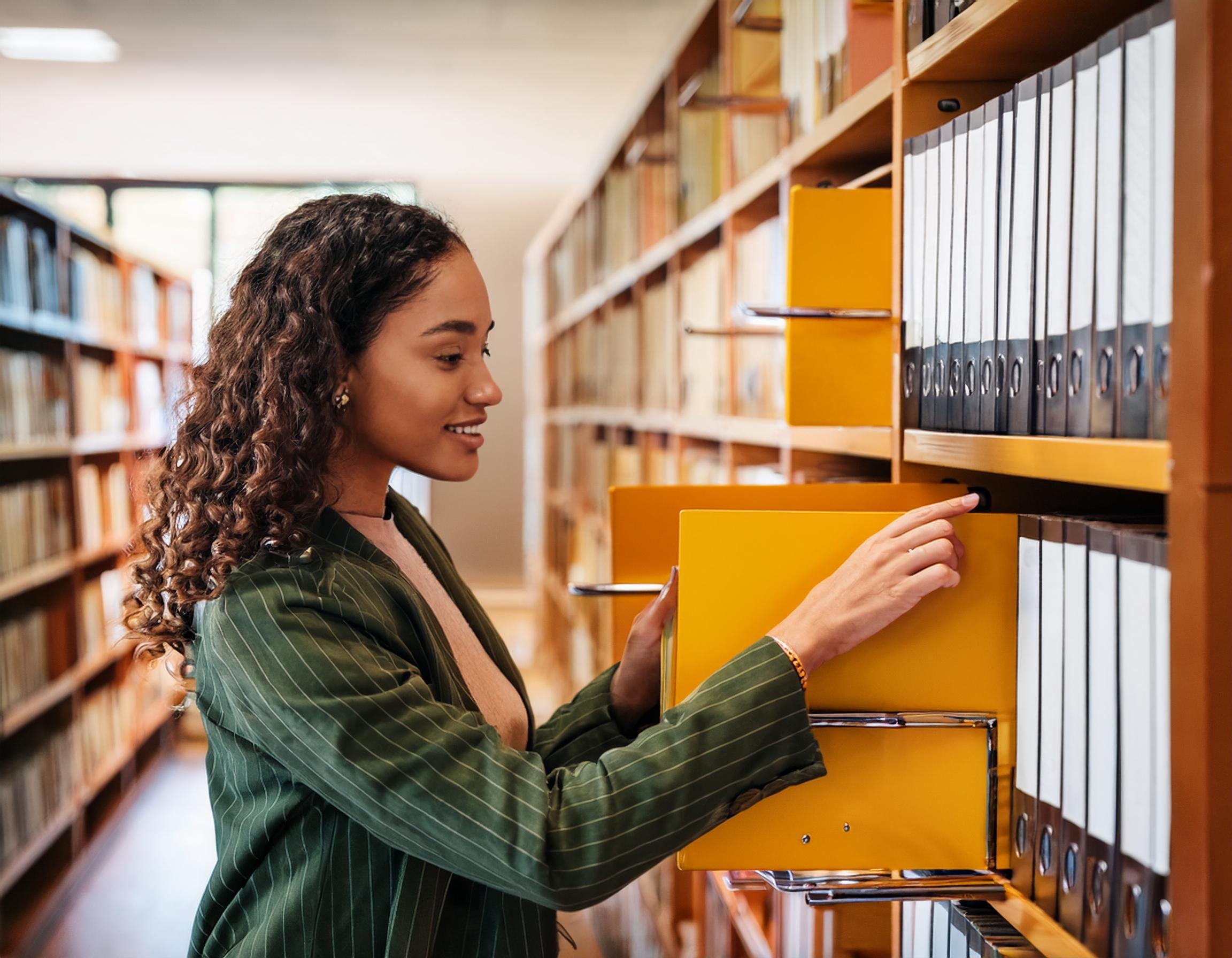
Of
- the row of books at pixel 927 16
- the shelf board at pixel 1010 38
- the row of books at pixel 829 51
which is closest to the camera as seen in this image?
the shelf board at pixel 1010 38

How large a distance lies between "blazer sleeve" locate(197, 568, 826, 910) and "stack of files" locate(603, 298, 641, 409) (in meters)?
2.46

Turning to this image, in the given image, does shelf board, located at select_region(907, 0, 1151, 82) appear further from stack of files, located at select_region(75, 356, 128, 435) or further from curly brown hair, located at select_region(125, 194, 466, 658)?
stack of files, located at select_region(75, 356, 128, 435)

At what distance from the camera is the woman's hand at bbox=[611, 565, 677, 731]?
1.16m

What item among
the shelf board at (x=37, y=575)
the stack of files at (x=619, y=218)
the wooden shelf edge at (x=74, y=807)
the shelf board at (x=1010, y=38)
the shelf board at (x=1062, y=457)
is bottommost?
the wooden shelf edge at (x=74, y=807)

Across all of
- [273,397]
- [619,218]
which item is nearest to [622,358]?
[619,218]

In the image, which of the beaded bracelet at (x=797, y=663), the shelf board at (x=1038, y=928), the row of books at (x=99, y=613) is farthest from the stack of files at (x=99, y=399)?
the shelf board at (x=1038, y=928)

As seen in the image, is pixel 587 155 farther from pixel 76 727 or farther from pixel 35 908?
pixel 35 908

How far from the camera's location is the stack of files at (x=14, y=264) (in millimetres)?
2961

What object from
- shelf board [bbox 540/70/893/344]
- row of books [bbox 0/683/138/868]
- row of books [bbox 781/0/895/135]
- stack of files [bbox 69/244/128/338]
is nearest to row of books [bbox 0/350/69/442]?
stack of files [bbox 69/244/128/338]

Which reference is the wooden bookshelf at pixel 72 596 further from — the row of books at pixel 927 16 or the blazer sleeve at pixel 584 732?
the row of books at pixel 927 16

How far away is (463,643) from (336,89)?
4944 mm

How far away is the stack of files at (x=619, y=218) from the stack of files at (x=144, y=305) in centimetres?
204

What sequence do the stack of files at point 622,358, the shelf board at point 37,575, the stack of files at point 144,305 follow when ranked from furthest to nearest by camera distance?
the stack of files at point 144,305 → the stack of files at point 622,358 → the shelf board at point 37,575

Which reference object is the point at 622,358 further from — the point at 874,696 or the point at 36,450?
the point at 874,696
